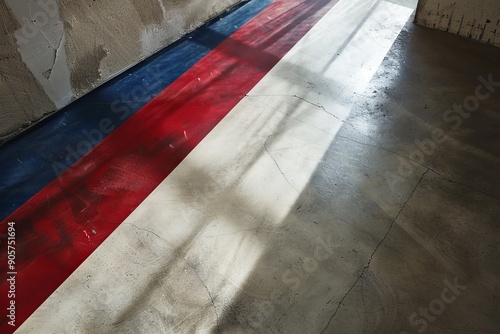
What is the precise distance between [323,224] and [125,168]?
6.58 ft

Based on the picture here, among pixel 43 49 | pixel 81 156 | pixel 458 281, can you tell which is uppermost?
pixel 43 49

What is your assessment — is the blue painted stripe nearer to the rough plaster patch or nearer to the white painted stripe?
the rough plaster patch

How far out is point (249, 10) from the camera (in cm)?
587

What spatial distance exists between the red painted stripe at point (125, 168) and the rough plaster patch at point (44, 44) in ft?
2.88

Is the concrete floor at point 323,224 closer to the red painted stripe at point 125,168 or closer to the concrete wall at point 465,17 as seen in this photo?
the red painted stripe at point 125,168

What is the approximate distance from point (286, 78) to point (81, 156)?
2.52m

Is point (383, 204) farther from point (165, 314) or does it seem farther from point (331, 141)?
point (165, 314)

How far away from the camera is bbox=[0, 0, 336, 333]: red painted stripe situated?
312cm

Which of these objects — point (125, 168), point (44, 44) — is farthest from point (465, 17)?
point (44, 44)

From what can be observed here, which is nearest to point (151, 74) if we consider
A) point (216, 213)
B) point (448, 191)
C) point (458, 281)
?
point (216, 213)

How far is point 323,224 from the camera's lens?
320 cm

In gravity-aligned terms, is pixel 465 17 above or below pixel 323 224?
above

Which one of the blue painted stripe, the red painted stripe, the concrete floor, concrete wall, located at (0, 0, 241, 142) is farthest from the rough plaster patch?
the concrete floor

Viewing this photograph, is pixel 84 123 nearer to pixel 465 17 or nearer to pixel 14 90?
pixel 14 90
